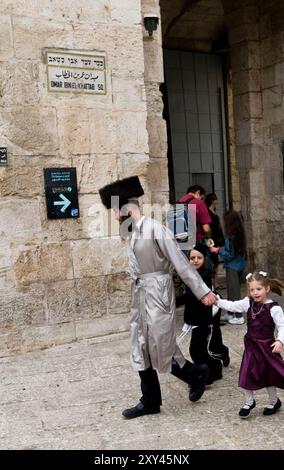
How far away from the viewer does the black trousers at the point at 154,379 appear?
3.82m

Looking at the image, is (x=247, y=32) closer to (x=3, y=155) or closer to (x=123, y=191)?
(x=3, y=155)

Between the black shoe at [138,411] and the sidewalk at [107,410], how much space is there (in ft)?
0.14

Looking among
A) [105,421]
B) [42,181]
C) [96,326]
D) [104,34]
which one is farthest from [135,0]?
[105,421]

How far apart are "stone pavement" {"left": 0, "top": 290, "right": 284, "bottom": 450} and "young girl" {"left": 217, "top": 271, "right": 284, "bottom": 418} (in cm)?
17

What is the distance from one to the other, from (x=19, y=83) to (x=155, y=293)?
8.92 ft

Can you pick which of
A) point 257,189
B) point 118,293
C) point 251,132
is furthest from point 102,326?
point 251,132

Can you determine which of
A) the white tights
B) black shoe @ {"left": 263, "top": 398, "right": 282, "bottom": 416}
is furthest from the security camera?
black shoe @ {"left": 263, "top": 398, "right": 282, "bottom": 416}

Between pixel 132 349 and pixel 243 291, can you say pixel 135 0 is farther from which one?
pixel 243 291

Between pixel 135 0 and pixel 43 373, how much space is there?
3.84 meters

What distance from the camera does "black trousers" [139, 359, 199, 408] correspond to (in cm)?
382

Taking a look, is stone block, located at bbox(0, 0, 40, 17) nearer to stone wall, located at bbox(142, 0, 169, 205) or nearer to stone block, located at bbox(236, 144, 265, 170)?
stone wall, located at bbox(142, 0, 169, 205)

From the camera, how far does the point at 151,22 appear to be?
6.08 meters

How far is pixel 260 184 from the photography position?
29.0 feet

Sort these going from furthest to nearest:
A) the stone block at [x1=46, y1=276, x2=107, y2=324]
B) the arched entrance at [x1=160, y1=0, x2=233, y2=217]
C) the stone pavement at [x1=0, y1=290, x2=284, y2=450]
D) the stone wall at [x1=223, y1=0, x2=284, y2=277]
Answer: the arched entrance at [x1=160, y1=0, x2=233, y2=217] → the stone wall at [x1=223, y1=0, x2=284, y2=277] → the stone block at [x1=46, y1=276, x2=107, y2=324] → the stone pavement at [x1=0, y1=290, x2=284, y2=450]
